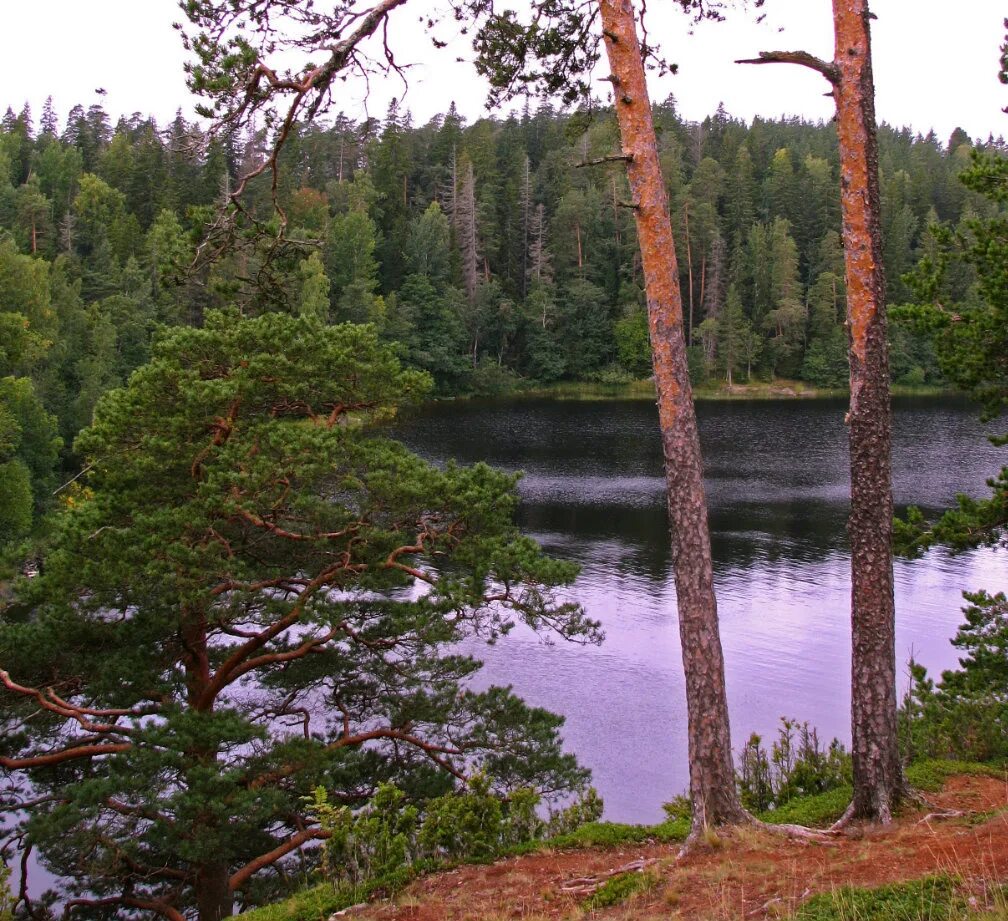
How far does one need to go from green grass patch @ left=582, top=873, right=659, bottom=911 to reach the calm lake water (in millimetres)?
7224

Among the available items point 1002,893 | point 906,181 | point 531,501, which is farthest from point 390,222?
point 1002,893

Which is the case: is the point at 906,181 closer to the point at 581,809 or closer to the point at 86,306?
the point at 86,306

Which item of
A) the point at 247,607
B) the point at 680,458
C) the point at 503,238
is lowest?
the point at 247,607

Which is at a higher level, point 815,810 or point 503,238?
point 503,238

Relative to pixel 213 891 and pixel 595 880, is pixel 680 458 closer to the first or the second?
pixel 595 880

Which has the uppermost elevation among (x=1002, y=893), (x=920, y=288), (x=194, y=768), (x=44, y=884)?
(x=920, y=288)

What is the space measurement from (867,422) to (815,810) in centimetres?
283

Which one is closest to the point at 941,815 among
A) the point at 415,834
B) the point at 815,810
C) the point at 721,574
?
the point at 815,810

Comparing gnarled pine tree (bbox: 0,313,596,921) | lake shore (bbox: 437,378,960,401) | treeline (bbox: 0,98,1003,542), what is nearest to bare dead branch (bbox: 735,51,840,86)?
gnarled pine tree (bbox: 0,313,596,921)

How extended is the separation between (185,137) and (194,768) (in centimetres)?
566

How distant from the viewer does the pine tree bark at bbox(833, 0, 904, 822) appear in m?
5.96

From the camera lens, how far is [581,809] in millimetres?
7742

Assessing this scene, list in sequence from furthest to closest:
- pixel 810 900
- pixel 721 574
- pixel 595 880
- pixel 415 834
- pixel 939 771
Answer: pixel 721 574, pixel 939 771, pixel 415 834, pixel 595 880, pixel 810 900

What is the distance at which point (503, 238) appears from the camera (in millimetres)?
69625
